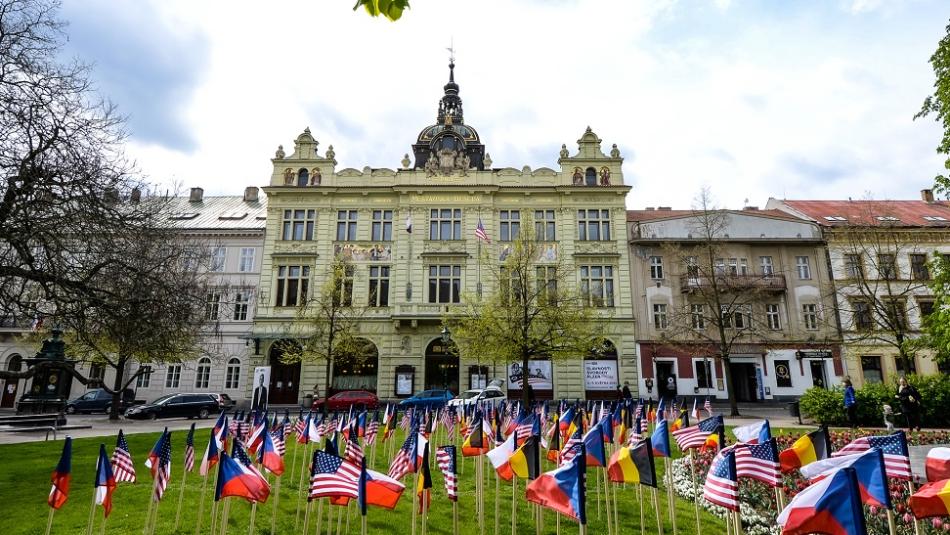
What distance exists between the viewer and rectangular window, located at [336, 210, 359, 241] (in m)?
35.3

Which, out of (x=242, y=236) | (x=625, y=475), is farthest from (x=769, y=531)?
(x=242, y=236)

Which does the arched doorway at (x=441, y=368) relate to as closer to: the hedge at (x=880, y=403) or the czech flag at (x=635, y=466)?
the hedge at (x=880, y=403)

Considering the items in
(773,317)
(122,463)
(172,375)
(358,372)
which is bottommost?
(122,463)

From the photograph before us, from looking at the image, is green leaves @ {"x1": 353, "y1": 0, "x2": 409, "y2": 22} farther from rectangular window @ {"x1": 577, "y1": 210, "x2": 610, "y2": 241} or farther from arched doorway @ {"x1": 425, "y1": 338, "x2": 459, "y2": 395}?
rectangular window @ {"x1": 577, "y1": 210, "x2": 610, "y2": 241}

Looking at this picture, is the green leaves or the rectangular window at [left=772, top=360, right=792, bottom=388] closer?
the green leaves

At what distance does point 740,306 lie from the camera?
32.9 m

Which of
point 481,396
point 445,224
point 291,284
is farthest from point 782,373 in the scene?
point 291,284

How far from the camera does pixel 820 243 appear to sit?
115 feet

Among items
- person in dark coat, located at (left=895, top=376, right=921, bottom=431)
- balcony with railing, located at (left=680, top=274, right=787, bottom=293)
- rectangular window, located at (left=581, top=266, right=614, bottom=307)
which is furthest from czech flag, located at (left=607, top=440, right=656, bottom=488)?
balcony with railing, located at (left=680, top=274, right=787, bottom=293)

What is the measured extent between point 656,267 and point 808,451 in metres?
28.9

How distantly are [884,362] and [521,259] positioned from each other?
2727 cm

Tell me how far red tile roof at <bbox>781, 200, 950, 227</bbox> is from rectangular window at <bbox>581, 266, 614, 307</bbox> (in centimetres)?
1585

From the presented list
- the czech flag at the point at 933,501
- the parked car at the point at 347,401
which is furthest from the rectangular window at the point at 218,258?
the czech flag at the point at 933,501

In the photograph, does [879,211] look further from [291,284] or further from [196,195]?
[196,195]
